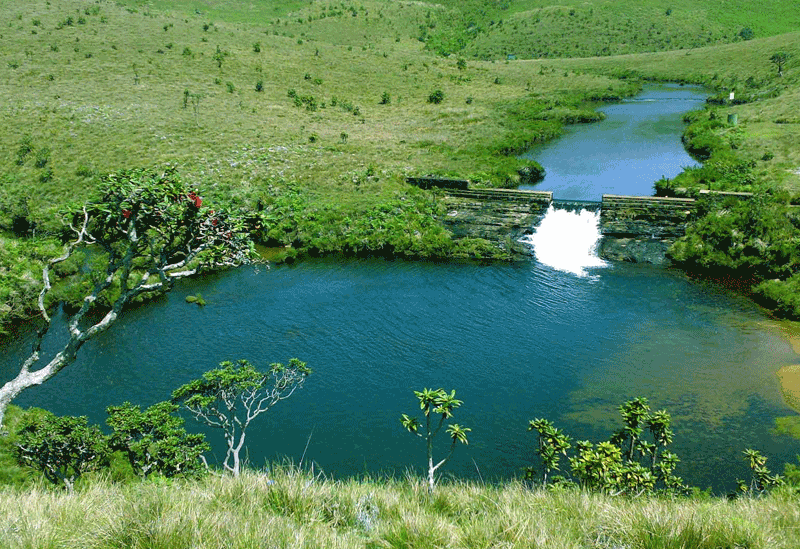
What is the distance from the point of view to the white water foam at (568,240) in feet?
158

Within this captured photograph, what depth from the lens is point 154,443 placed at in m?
22.0

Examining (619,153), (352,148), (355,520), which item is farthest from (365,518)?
(619,153)

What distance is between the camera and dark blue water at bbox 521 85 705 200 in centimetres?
6544

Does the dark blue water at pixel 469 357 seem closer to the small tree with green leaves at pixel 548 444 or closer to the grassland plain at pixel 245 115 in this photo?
the small tree with green leaves at pixel 548 444

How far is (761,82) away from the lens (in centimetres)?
10488

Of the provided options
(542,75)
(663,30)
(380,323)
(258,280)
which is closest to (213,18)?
(542,75)

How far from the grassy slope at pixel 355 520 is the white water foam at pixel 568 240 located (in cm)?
3496

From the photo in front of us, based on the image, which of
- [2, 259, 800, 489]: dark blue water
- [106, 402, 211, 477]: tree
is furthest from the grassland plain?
[106, 402, 211, 477]: tree

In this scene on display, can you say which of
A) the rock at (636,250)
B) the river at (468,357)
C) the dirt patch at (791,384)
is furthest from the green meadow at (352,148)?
the dirt patch at (791,384)

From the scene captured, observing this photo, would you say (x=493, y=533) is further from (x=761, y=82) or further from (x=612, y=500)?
(x=761, y=82)

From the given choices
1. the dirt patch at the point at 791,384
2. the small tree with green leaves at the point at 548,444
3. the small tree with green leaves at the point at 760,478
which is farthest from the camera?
the dirt patch at the point at 791,384

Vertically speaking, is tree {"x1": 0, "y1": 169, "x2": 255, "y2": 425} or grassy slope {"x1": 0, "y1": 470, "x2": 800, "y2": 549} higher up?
tree {"x1": 0, "y1": 169, "x2": 255, "y2": 425}

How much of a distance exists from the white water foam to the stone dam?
0.69 m

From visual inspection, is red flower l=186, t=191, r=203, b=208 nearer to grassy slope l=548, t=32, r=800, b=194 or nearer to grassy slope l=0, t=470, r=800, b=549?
grassy slope l=0, t=470, r=800, b=549
